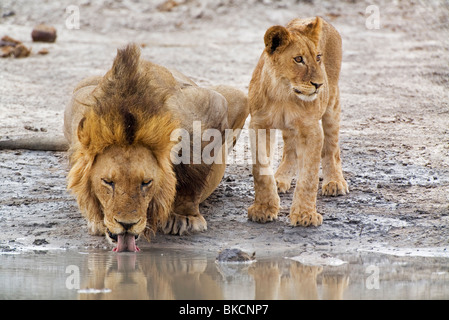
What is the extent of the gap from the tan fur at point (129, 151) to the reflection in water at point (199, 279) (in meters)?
0.22

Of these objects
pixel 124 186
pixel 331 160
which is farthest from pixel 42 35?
pixel 124 186

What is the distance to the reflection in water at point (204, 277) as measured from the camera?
4168 millimetres

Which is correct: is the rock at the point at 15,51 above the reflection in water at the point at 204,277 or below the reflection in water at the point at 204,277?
above

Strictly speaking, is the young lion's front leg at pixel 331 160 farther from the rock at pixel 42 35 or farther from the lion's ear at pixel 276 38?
the rock at pixel 42 35

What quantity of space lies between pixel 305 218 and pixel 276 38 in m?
1.13

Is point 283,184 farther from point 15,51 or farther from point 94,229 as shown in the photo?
point 15,51

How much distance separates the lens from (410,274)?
4617 millimetres

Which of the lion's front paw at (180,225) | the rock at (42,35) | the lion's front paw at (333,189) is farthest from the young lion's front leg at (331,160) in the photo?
the rock at (42,35)

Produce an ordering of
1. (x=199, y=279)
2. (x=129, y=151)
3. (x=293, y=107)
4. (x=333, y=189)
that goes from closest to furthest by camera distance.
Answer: (x=199, y=279), (x=129, y=151), (x=293, y=107), (x=333, y=189)

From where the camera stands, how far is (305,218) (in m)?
5.55

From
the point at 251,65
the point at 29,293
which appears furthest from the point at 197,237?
the point at 251,65

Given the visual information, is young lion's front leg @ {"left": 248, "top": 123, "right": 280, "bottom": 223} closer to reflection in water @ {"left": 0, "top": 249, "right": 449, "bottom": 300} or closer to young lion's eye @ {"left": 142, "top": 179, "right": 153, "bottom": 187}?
reflection in water @ {"left": 0, "top": 249, "right": 449, "bottom": 300}

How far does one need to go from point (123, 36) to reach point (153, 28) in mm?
531

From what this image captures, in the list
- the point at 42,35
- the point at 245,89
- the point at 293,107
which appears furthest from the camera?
the point at 42,35
